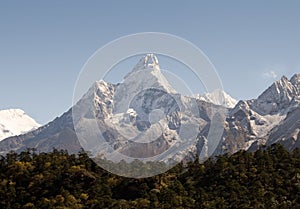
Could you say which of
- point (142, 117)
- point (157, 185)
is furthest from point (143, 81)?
point (157, 185)

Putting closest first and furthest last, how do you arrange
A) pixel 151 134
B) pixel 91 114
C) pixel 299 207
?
pixel 91 114 < pixel 151 134 < pixel 299 207

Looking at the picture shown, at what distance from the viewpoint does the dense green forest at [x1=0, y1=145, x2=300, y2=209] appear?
156 feet

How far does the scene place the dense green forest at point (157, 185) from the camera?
4756cm

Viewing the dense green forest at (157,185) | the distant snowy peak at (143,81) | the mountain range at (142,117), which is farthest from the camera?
the dense green forest at (157,185)

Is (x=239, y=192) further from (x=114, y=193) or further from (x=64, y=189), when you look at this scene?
(x=64, y=189)

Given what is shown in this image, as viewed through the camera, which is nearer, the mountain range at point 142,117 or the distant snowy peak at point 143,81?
the distant snowy peak at point 143,81

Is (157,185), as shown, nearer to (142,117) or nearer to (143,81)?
(142,117)

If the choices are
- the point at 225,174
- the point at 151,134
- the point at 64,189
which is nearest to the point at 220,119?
the point at 151,134

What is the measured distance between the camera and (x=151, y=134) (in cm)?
4097

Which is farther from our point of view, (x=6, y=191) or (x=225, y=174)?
(x=225, y=174)

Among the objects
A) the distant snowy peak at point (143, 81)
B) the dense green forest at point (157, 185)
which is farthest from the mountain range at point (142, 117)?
the dense green forest at point (157, 185)

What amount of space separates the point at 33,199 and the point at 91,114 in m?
17.7

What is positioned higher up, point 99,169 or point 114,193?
point 99,169

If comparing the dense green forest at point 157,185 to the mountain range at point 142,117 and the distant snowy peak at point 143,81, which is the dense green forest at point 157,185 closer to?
the mountain range at point 142,117
